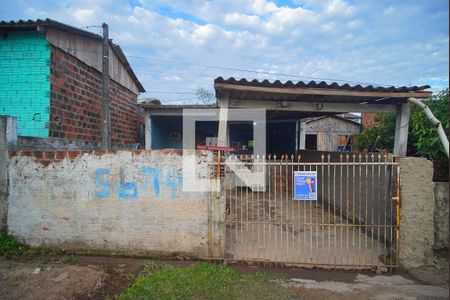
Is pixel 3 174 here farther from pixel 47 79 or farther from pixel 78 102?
pixel 78 102

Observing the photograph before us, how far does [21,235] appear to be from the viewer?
462 cm

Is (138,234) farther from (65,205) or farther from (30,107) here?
(30,107)

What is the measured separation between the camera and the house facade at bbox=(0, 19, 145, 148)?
5.75 metres

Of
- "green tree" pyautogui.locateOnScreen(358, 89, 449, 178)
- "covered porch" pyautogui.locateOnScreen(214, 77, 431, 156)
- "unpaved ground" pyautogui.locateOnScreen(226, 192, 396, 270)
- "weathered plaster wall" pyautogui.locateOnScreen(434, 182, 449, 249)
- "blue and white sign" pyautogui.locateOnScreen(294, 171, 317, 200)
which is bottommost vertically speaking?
"unpaved ground" pyautogui.locateOnScreen(226, 192, 396, 270)

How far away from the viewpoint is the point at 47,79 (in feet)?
19.0

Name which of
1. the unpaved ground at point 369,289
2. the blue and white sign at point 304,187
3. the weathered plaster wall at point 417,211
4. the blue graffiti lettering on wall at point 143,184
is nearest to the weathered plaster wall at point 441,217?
the weathered plaster wall at point 417,211

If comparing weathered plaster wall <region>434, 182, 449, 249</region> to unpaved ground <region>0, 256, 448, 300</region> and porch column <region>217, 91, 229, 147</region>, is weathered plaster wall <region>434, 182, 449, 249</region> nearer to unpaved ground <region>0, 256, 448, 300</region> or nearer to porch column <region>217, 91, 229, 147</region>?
unpaved ground <region>0, 256, 448, 300</region>

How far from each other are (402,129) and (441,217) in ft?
7.16

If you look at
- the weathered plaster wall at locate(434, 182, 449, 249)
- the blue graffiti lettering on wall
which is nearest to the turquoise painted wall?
the blue graffiti lettering on wall

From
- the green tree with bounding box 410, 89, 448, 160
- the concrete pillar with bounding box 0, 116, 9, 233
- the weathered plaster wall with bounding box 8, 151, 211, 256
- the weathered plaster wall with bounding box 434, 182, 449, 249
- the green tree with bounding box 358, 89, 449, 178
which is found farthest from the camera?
the green tree with bounding box 410, 89, 448, 160

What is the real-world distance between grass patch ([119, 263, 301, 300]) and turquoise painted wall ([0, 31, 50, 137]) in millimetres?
4268

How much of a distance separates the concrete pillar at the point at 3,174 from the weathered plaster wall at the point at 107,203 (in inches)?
5.2

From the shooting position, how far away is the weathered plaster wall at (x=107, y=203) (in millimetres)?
4301

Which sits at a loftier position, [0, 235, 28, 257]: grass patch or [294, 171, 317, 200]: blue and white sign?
[294, 171, 317, 200]: blue and white sign
